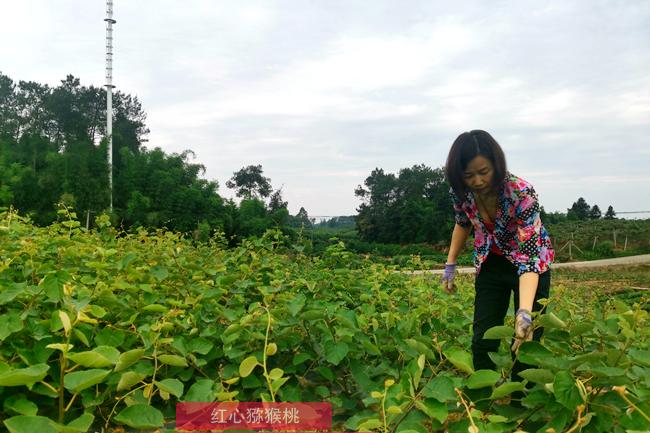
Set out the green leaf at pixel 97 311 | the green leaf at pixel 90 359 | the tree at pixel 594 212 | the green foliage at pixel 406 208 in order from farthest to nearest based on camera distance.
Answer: the tree at pixel 594 212
the green foliage at pixel 406 208
the green leaf at pixel 97 311
the green leaf at pixel 90 359

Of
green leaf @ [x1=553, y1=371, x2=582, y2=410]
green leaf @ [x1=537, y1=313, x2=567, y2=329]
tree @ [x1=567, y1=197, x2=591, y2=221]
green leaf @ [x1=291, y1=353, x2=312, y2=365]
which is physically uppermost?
tree @ [x1=567, y1=197, x2=591, y2=221]

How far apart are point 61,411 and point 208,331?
50cm

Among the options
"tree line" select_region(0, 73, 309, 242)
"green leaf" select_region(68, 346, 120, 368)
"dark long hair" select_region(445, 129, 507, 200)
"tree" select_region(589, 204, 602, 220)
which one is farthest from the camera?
"tree" select_region(589, 204, 602, 220)

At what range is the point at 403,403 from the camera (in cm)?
125

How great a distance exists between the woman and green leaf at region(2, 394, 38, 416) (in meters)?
1.44

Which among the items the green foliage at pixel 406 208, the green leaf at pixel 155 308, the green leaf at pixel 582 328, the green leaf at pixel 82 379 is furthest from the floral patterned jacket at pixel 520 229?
the green foliage at pixel 406 208

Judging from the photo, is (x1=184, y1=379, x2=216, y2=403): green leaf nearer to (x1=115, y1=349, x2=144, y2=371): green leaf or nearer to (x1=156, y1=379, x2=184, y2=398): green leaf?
(x1=156, y1=379, x2=184, y2=398): green leaf

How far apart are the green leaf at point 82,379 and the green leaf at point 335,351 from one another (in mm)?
632

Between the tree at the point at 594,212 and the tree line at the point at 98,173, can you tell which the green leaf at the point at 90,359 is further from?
the tree at the point at 594,212

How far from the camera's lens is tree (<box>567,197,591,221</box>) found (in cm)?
3663

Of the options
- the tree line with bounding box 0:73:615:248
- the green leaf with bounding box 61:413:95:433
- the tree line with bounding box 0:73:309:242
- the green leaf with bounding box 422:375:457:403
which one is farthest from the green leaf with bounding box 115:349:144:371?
the tree line with bounding box 0:73:615:248

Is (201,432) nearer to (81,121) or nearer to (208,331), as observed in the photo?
(208,331)

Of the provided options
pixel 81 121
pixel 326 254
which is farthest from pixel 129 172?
pixel 326 254

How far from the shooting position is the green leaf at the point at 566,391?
1.14m
